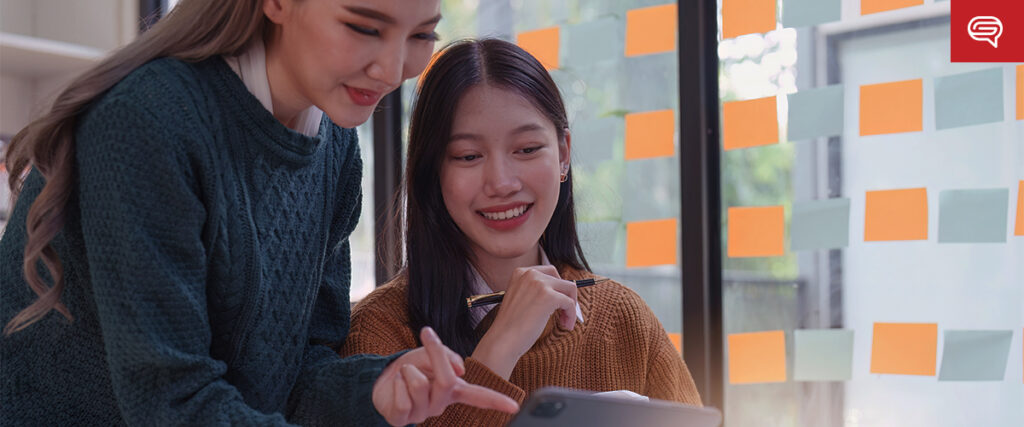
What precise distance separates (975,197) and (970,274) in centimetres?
14

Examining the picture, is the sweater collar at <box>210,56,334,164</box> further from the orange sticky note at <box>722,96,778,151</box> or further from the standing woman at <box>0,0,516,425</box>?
the orange sticky note at <box>722,96,778,151</box>

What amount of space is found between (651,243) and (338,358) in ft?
3.30

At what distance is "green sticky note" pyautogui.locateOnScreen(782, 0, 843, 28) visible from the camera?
175cm

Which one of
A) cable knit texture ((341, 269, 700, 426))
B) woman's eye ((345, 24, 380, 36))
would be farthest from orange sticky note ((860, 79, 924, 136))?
woman's eye ((345, 24, 380, 36))

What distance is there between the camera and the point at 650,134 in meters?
1.92

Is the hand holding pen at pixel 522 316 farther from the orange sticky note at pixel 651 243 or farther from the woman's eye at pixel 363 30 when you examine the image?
the orange sticky note at pixel 651 243

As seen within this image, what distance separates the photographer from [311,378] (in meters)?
0.99

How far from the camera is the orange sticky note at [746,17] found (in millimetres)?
1791

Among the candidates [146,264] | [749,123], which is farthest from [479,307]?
[749,123]

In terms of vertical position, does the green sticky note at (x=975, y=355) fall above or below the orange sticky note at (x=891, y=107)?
below

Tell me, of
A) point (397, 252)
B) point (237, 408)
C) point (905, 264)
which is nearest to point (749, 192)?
point (905, 264)

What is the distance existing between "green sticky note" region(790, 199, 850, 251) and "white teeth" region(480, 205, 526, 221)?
0.71 metres

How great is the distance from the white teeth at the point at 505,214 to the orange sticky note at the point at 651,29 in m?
0.75

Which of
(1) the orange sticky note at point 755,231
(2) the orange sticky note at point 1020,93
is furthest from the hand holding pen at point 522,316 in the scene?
(2) the orange sticky note at point 1020,93
